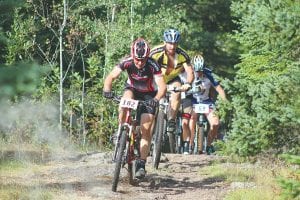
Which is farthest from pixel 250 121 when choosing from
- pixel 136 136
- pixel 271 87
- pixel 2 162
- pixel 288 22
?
pixel 2 162

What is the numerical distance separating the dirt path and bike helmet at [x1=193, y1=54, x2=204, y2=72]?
2252 millimetres

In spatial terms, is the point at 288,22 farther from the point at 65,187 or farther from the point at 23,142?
the point at 23,142

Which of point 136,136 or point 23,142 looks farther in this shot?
point 23,142

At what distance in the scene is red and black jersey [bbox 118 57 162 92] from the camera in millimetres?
8305

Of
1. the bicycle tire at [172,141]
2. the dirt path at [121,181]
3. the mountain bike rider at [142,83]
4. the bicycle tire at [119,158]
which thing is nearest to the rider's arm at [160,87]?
the mountain bike rider at [142,83]

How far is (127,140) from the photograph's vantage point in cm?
794

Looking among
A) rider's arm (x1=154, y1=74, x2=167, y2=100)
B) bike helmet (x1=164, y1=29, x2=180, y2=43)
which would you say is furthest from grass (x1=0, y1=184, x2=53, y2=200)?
bike helmet (x1=164, y1=29, x2=180, y2=43)

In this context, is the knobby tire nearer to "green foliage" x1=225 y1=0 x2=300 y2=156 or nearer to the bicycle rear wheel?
the bicycle rear wheel

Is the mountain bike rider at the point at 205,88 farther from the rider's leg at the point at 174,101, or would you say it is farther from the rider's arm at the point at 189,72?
the rider's arm at the point at 189,72

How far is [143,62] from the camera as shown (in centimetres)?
821

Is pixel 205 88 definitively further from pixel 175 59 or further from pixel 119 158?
pixel 119 158

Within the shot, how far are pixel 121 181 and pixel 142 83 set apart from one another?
1352mm

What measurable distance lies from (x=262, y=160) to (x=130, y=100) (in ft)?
10.2

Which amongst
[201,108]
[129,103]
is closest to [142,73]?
[129,103]
